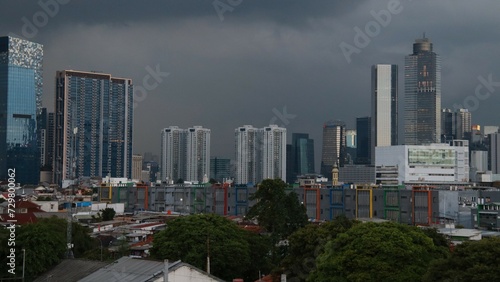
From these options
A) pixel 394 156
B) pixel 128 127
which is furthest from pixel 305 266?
pixel 128 127

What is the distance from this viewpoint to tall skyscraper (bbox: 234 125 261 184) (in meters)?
122

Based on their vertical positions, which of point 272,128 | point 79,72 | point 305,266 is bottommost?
point 305,266

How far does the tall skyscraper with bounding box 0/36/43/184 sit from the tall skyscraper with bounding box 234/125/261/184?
36.2 m

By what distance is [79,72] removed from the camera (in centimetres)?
13175

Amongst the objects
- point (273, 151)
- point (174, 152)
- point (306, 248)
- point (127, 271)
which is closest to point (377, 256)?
point (306, 248)

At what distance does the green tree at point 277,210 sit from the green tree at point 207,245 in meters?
4.73

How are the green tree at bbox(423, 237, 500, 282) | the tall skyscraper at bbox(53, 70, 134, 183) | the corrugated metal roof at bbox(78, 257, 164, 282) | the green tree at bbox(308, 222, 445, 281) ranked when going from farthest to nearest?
the tall skyscraper at bbox(53, 70, 134, 183), the green tree at bbox(308, 222, 445, 281), the corrugated metal roof at bbox(78, 257, 164, 282), the green tree at bbox(423, 237, 500, 282)

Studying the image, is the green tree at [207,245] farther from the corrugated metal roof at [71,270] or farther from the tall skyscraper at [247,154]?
the tall skyscraper at [247,154]

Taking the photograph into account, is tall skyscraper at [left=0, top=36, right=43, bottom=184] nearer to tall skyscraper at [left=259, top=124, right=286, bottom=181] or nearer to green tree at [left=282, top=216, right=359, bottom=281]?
tall skyscraper at [left=259, top=124, right=286, bottom=181]

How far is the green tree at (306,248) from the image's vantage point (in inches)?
972

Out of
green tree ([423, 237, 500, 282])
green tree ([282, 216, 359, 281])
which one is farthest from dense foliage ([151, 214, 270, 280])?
green tree ([423, 237, 500, 282])

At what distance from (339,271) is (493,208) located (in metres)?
24.7

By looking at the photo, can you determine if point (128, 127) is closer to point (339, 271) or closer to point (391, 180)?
point (391, 180)

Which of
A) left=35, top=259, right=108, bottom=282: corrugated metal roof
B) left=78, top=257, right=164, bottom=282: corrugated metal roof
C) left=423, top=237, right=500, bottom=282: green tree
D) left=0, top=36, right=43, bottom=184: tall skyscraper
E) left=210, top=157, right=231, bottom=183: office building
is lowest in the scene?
left=35, top=259, right=108, bottom=282: corrugated metal roof
